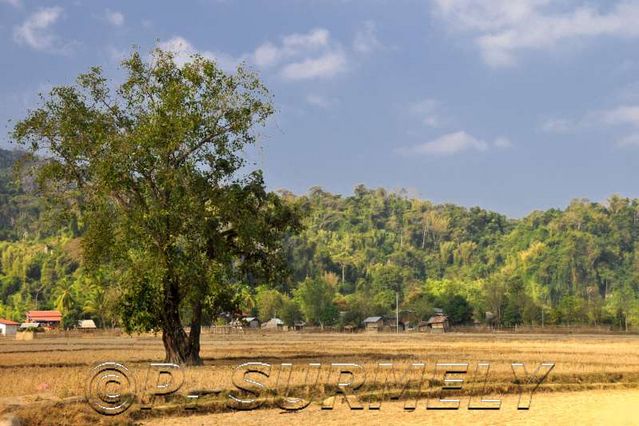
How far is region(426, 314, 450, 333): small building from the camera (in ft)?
443

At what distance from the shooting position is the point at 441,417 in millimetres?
20297

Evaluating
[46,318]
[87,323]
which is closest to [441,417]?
[87,323]

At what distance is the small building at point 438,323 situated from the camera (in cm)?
13509

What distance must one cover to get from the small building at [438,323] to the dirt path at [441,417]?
113m

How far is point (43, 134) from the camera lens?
3547 cm

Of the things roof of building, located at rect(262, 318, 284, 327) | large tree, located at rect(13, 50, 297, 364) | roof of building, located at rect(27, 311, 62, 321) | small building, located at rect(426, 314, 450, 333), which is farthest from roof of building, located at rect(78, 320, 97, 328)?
large tree, located at rect(13, 50, 297, 364)

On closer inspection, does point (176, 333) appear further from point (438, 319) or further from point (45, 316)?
point (45, 316)

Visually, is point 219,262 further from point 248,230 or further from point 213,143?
point 213,143

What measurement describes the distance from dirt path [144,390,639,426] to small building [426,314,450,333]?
112554 mm

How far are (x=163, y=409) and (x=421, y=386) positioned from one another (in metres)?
9.18

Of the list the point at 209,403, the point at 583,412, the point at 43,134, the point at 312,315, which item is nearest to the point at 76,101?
the point at 43,134

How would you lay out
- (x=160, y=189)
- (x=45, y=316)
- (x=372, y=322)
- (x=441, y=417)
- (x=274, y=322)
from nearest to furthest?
(x=441, y=417) → (x=160, y=189) → (x=372, y=322) → (x=45, y=316) → (x=274, y=322)

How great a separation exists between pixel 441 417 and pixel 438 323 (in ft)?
392

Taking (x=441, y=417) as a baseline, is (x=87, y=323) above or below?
above
